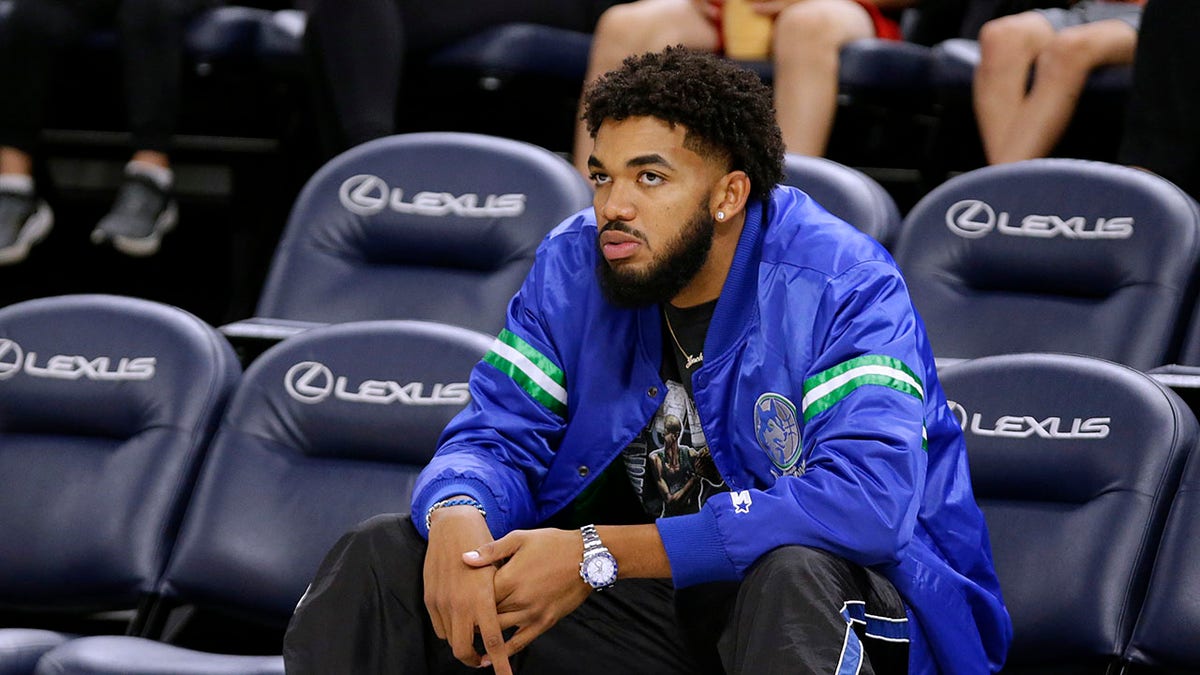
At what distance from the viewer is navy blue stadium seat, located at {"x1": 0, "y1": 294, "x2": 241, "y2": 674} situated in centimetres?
241

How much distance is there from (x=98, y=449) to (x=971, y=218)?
1.55 m

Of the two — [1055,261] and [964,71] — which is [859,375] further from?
[964,71]

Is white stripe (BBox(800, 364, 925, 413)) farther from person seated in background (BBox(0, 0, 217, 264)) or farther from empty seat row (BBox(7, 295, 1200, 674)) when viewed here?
person seated in background (BBox(0, 0, 217, 264))

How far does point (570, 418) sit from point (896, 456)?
1.66 feet

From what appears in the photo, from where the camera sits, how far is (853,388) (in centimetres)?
177

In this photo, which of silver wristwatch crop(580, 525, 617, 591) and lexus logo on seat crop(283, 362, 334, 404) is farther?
lexus logo on seat crop(283, 362, 334, 404)

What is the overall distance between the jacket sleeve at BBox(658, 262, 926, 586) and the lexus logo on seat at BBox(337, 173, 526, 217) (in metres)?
A: 1.13

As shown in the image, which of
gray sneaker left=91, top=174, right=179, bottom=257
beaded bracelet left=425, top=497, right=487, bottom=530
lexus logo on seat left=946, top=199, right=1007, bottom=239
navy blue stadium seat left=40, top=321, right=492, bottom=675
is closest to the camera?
beaded bracelet left=425, top=497, right=487, bottom=530

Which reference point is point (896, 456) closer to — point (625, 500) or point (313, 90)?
point (625, 500)

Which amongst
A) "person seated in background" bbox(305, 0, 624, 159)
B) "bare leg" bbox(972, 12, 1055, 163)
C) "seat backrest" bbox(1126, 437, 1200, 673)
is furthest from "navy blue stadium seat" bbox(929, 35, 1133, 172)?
"seat backrest" bbox(1126, 437, 1200, 673)

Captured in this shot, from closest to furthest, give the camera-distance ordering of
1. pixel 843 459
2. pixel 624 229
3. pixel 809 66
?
pixel 843 459
pixel 624 229
pixel 809 66

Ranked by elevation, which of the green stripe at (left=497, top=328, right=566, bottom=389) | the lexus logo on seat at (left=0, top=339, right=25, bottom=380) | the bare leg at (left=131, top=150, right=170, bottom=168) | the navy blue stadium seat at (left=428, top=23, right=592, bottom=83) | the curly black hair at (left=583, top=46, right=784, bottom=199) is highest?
the curly black hair at (left=583, top=46, right=784, bottom=199)

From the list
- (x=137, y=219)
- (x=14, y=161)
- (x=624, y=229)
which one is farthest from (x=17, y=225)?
(x=624, y=229)

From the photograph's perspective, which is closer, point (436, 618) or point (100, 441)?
point (436, 618)
